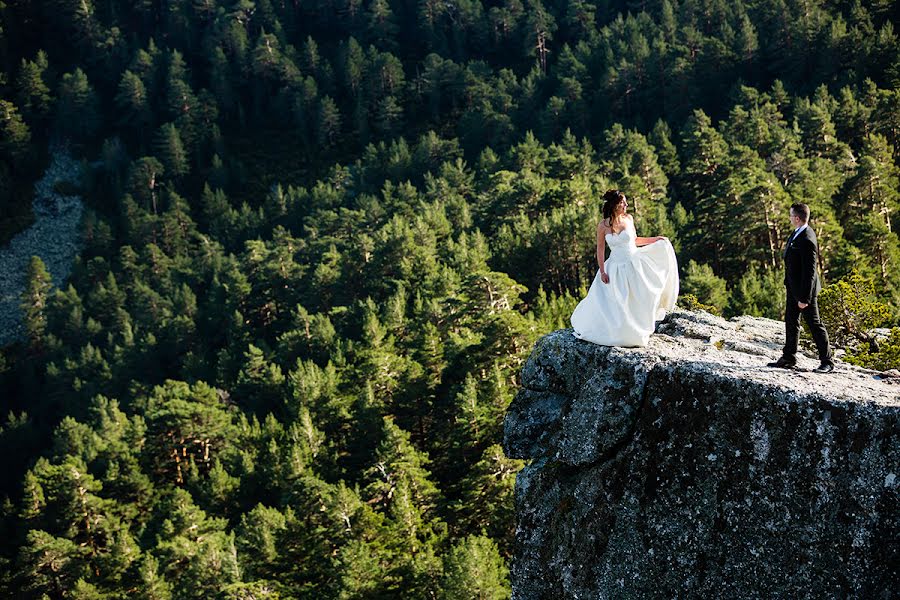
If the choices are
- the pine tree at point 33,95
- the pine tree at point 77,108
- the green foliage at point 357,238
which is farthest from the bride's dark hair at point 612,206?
the pine tree at point 33,95

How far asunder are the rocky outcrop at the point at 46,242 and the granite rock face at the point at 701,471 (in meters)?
129

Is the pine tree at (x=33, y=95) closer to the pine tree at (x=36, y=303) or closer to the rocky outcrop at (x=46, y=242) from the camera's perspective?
the rocky outcrop at (x=46, y=242)

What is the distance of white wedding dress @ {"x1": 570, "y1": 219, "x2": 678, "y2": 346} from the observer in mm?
12266

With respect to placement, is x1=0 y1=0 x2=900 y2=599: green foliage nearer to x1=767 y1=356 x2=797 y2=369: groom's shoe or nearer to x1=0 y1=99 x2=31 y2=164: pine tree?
x1=0 y1=99 x2=31 y2=164: pine tree

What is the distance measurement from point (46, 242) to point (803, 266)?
15518 cm

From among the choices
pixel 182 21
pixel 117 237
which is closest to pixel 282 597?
pixel 117 237

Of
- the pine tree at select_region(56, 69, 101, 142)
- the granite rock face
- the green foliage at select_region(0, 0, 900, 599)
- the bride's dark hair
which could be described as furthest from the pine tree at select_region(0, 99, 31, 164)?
the granite rock face

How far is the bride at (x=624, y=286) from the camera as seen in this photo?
12.3 m

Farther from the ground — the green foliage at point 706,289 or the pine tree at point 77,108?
the pine tree at point 77,108

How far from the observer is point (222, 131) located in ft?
554

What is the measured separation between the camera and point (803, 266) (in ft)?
36.9

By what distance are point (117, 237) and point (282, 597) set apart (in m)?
117

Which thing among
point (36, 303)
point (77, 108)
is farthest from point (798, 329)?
point (77, 108)

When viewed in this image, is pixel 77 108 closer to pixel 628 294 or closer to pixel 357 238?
pixel 357 238
